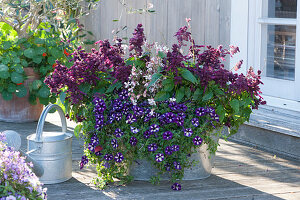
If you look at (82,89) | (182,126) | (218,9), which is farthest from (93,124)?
(218,9)

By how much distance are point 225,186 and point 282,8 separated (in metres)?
1.72

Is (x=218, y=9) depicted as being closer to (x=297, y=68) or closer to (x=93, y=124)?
(x=297, y=68)

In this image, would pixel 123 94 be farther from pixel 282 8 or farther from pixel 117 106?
pixel 282 8

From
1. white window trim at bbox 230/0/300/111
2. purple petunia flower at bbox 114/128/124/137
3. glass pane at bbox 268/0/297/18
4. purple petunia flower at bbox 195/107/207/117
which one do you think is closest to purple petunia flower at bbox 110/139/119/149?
purple petunia flower at bbox 114/128/124/137

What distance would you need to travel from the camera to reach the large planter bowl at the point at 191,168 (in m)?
3.23

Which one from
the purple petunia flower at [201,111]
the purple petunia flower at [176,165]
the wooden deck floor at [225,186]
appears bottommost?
the wooden deck floor at [225,186]

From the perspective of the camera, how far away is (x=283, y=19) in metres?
4.13

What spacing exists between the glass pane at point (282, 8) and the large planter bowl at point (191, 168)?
1477 mm

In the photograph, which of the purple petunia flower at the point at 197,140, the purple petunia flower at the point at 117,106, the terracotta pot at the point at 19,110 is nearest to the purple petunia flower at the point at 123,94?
the purple petunia flower at the point at 117,106

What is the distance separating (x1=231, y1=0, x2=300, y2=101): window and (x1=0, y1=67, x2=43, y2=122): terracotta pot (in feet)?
7.19

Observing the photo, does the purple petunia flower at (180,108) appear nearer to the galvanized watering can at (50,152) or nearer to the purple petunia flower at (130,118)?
the purple petunia flower at (130,118)

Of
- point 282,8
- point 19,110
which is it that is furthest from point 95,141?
point 19,110

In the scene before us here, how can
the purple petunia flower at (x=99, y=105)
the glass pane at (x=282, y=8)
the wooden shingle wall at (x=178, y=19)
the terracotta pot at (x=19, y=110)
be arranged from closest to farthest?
1. the purple petunia flower at (x=99, y=105)
2. the glass pane at (x=282, y=8)
3. the wooden shingle wall at (x=178, y=19)
4. the terracotta pot at (x=19, y=110)

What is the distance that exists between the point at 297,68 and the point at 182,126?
1411 mm
